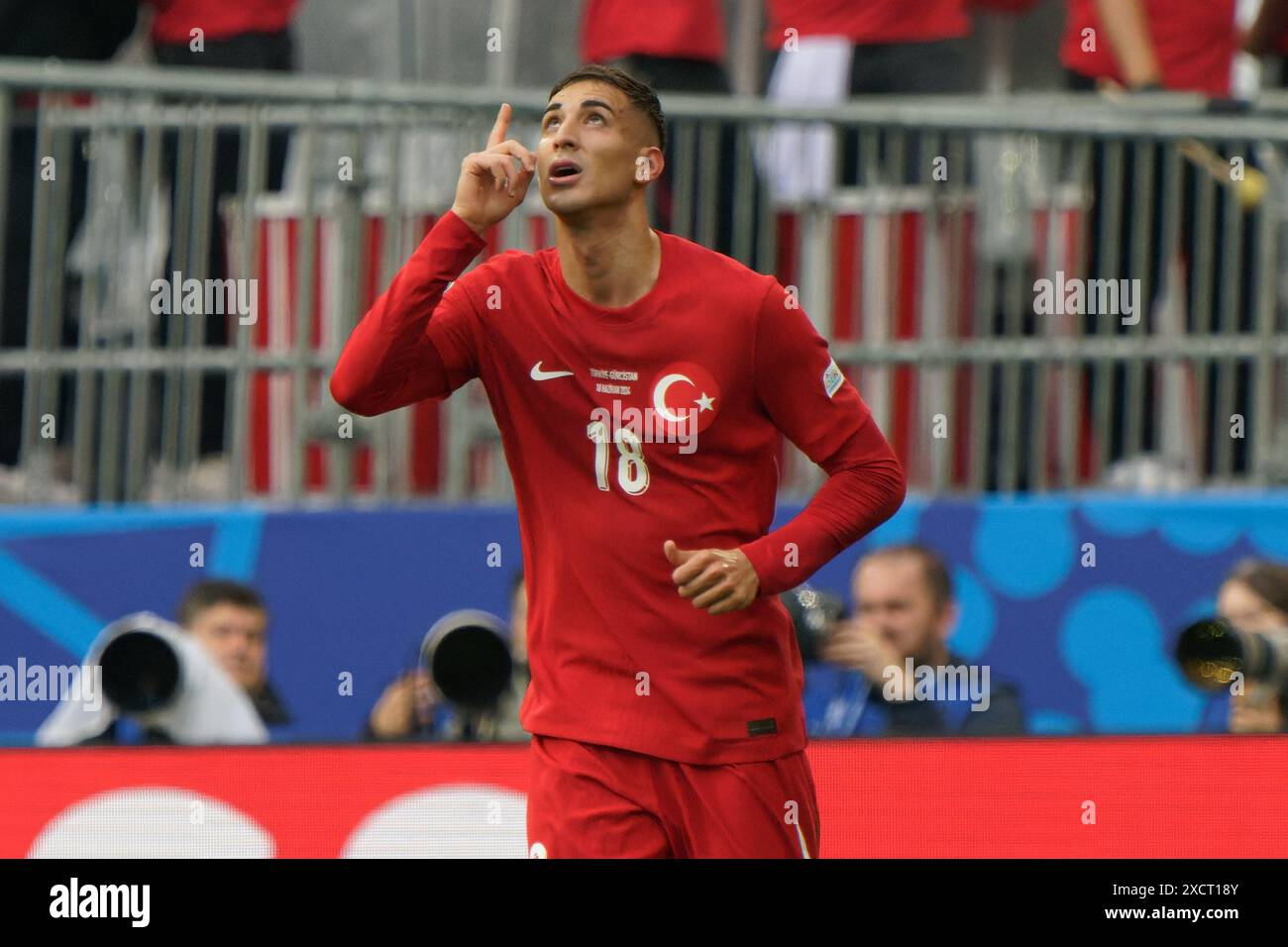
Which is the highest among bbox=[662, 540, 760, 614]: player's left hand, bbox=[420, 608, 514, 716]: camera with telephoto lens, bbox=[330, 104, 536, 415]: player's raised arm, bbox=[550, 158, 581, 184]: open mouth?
bbox=[550, 158, 581, 184]: open mouth

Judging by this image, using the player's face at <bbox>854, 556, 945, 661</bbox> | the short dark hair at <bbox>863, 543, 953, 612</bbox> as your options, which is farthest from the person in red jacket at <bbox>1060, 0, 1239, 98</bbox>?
the player's face at <bbox>854, 556, 945, 661</bbox>

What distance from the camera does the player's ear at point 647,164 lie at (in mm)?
5543

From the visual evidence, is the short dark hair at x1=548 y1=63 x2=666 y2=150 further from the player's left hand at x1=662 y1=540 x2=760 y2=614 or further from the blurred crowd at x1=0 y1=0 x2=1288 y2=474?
the blurred crowd at x1=0 y1=0 x2=1288 y2=474

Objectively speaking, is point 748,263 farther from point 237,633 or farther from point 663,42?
point 237,633

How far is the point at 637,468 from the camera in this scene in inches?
216

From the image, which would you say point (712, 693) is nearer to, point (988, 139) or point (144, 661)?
point (144, 661)

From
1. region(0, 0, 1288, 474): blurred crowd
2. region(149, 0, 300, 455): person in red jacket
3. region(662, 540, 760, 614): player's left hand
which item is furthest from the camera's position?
region(149, 0, 300, 455): person in red jacket

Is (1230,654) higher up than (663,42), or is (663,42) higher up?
(663,42)

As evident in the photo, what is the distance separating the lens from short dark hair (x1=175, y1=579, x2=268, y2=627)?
25.6 ft

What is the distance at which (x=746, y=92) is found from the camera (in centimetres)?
1058

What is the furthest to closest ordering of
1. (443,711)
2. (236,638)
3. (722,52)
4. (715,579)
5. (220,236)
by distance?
1. (722,52)
2. (220,236)
3. (236,638)
4. (443,711)
5. (715,579)

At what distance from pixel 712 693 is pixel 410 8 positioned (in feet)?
20.0

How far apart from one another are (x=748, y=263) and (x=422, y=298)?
3.24m

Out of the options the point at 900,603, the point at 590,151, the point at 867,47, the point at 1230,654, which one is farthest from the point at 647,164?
the point at 867,47
